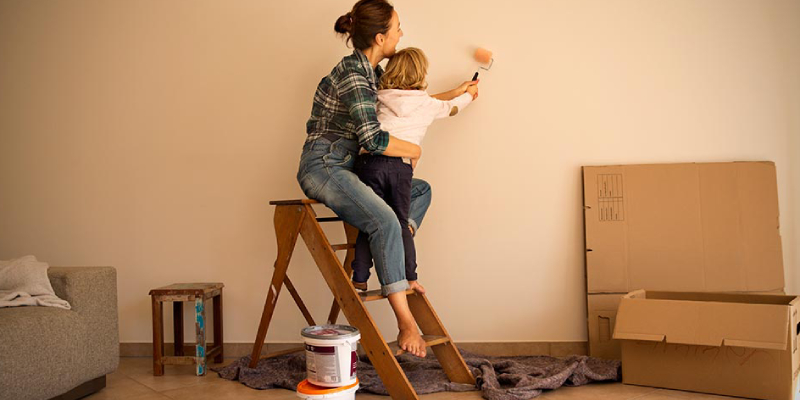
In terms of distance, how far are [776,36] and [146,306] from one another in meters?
3.14

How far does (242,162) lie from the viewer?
3059 mm

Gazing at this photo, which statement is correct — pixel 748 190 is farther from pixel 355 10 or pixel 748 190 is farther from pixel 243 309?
pixel 243 309

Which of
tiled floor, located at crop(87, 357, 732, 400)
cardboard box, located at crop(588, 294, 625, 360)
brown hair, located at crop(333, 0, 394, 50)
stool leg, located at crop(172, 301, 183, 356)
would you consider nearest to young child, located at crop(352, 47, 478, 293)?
brown hair, located at crop(333, 0, 394, 50)

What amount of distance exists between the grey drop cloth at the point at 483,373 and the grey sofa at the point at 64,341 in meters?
0.48

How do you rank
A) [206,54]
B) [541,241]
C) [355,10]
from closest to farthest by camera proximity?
[355,10] → [541,241] → [206,54]

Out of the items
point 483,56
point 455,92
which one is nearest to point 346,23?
point 455,92

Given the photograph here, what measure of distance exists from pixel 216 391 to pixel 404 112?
1.25 m

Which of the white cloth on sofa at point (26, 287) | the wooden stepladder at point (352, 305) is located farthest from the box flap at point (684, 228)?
the white cloth on sofa at point (26, 287)

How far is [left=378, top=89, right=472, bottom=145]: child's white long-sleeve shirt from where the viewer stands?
2.33 m

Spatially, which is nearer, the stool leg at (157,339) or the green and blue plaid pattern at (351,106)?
the green and blue plaid pattern at (351,106)

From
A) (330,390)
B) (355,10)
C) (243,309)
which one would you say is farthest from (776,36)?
(243,309)

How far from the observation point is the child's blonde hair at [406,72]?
2377mm

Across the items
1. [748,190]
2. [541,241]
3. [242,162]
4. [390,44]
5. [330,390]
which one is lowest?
[330,390]

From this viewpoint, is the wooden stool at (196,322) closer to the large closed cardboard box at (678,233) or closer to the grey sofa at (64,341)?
the grey sofa at (64,341)
